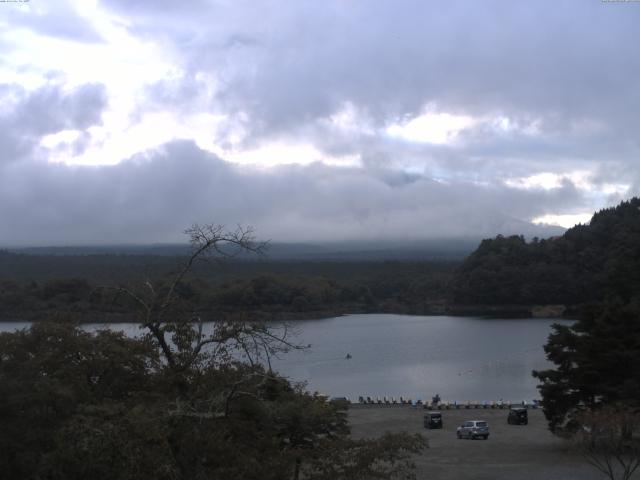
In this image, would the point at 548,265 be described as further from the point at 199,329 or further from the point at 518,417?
the point at 199,329

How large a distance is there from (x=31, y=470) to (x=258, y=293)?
204ft

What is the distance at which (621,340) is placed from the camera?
776 inches

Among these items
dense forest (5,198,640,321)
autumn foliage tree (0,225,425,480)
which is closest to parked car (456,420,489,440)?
autumn foliage tree (0,225,425,480)

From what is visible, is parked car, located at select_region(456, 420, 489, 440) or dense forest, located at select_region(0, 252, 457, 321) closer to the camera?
parked car, located at select_region(456, 420, 489, 440)

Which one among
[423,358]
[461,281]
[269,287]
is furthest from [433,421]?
[461,281]

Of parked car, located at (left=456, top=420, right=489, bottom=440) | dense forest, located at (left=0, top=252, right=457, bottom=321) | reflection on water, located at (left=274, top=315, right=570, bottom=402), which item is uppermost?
dense forest, located at (left=0, top=252, right=457, bottom=321)

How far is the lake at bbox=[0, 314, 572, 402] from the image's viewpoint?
38625 mm

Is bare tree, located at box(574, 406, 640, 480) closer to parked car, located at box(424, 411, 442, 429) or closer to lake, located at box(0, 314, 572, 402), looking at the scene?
parked car, located at box(424, 411, 442, 429)

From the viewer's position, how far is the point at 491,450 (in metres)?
20.1

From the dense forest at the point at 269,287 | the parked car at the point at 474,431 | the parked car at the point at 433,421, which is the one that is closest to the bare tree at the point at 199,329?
the parked car at the point at 474,431

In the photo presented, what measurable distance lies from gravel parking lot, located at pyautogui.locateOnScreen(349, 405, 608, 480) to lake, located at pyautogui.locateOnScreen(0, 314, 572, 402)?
5.13 meters

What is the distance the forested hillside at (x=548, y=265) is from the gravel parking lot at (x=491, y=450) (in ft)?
169

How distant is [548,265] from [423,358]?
37.0m

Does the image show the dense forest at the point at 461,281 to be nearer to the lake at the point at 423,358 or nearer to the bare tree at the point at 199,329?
the lake at the point at 423,358
